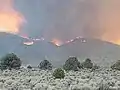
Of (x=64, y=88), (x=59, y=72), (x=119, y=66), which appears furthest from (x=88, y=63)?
(x=64, y=88)

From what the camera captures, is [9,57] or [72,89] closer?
[72,89]

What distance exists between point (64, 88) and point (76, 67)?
44.2 m

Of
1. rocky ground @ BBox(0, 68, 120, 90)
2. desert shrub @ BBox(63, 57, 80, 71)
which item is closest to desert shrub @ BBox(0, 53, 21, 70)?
desert shrub @ BBox(63, 57, 80, 71)

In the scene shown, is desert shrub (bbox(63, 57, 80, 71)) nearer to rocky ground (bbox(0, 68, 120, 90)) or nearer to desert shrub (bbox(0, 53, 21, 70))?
desert shrub (bbox(0, 53, 21, 70))

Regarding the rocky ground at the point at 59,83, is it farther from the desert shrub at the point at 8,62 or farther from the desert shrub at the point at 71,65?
the desert shrub at the point at 8,62

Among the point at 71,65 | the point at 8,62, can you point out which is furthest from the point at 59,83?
the point at 8,62

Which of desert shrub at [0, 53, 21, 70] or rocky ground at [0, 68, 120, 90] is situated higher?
desert shrub at [0, 53, 21, 70]

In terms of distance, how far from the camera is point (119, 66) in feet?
271

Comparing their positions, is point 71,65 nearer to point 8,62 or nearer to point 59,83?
point 8,62

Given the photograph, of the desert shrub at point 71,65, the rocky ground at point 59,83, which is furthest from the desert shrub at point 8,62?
the rocky ground at point 59,83

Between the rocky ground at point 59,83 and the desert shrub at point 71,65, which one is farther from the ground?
the desert shrub at point 71,65

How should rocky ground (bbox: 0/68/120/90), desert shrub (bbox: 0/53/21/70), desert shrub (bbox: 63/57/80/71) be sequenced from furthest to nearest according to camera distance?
desert shrub (bbox: 0/53/21/70), desert shrub (bbox: 63/57/80/71), rocky ground (bbox: 0/68/120/90)

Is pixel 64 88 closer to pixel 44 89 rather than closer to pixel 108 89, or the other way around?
pixel 44 89

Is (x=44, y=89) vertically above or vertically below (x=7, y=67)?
below
